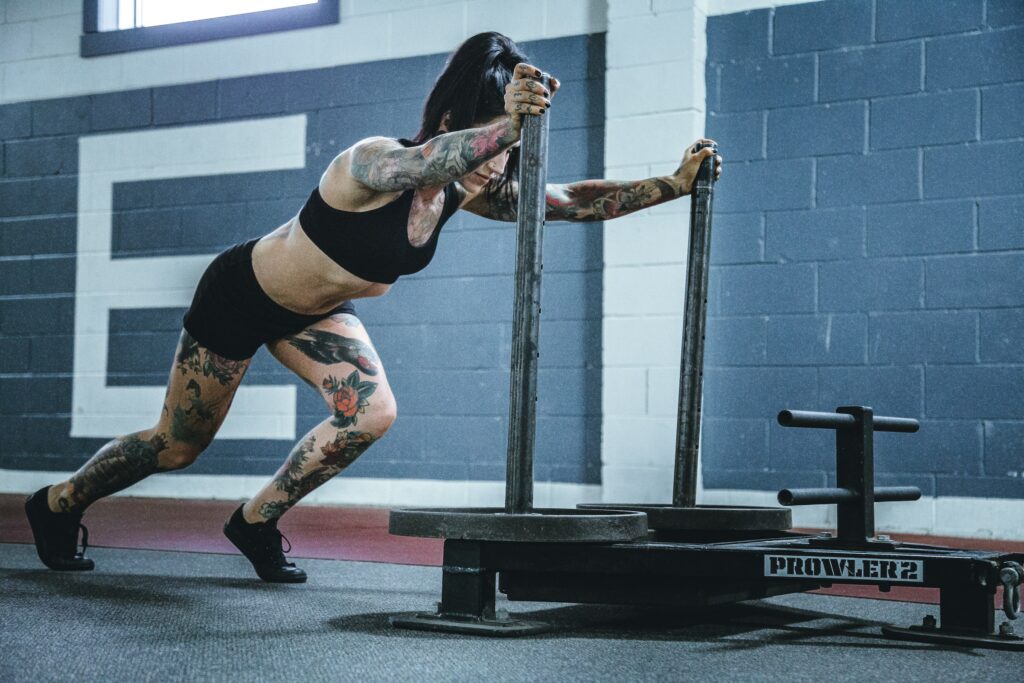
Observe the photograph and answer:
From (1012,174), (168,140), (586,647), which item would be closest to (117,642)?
(586,647)

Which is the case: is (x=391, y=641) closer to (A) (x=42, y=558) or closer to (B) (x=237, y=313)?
(B) (x=237, y=313)

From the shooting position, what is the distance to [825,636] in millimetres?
2053

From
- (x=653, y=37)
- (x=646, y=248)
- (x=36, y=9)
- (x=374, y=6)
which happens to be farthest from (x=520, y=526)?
(x=36, y=9)

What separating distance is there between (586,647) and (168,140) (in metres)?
4.31

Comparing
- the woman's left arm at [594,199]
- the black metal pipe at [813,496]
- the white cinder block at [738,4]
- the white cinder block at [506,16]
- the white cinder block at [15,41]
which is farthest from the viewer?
the white cinder block at [15,41]

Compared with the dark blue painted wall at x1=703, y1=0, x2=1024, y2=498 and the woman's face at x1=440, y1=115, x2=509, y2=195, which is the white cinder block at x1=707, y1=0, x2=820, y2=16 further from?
the woman's face at x1=440, y1=115, x2=509, y2=195

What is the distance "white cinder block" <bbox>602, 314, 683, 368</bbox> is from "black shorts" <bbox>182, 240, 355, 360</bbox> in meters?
1.96

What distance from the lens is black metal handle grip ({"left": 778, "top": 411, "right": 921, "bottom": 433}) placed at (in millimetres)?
1847

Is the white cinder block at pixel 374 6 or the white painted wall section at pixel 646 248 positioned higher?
the white cinder block at pixel 374 6

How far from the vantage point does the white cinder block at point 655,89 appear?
14.6 feet

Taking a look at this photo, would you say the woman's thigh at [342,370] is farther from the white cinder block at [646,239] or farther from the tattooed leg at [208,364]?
the white cinder block at [646,239]

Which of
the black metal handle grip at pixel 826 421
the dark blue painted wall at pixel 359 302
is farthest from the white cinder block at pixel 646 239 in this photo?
the black metal handle grip at pixel 826 421

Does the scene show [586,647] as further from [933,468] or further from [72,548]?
[933,468]

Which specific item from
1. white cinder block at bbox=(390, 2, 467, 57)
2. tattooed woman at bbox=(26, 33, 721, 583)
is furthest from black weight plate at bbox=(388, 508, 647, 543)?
white cinder block at bbox=(390, 2, 467, 57)
